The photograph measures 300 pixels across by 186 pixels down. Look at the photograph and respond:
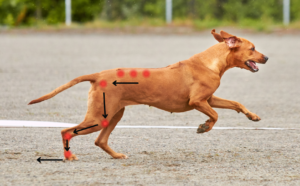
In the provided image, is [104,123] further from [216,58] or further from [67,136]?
[216,58]

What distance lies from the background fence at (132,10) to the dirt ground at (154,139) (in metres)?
20.9

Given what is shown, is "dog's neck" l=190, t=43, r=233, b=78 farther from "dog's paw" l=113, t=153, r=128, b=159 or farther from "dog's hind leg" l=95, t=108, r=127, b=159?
"dog's paw" l=113, t=153, r=128, b=159

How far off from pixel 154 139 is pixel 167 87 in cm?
151

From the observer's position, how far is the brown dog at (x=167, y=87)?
585cm

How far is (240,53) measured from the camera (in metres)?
6.45

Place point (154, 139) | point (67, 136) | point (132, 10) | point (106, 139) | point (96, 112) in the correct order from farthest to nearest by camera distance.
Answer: point (132, 10) < point (154, 139) < point (106, 139) < point (67, 136) < point (96, 112)

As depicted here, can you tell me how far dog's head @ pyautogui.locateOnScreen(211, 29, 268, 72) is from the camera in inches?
252

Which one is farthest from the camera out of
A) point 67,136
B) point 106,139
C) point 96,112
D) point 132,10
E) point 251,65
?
point 132,10

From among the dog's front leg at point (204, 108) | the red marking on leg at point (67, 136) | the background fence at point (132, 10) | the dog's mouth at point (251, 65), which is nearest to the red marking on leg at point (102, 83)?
the red marking on leg at point (67, 136)

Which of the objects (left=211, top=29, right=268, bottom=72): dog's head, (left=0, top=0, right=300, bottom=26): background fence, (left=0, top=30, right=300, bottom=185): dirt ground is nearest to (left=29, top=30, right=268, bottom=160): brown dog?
(left=211, top=29, right=268, bottom=72): dog's head

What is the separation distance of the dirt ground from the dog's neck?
3.37 ft

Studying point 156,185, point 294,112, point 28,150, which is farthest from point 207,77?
point 294,112

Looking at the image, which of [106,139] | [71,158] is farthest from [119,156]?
[71,158]

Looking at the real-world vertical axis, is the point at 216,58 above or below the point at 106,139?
above
